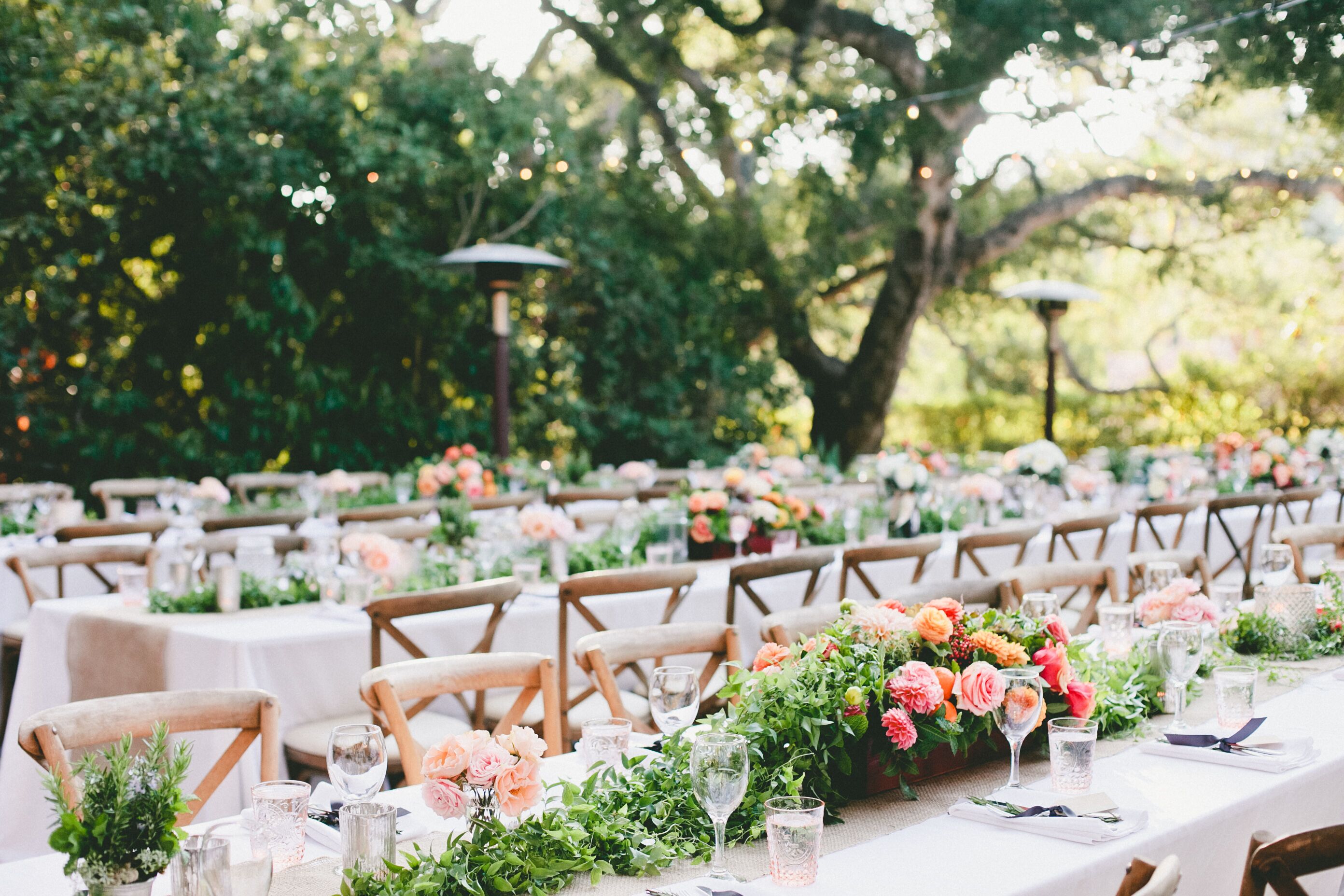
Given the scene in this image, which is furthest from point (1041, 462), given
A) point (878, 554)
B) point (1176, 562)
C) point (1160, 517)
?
point (1176, 562)

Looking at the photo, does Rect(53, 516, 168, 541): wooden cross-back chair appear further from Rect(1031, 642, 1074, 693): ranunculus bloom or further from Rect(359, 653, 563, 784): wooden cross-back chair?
Rect(1031, 642, 1074, 693): ranunculus bloom

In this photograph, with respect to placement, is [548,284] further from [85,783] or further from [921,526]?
[85,783]

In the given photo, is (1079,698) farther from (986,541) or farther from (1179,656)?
(986,541)

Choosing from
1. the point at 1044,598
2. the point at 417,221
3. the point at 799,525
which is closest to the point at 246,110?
the point at 417,221

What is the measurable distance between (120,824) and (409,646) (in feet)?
6.76

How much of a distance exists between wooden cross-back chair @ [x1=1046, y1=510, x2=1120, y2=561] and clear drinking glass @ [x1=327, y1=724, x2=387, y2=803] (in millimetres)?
4092

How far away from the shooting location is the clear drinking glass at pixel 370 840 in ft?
5.16

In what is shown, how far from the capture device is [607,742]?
2.01 m

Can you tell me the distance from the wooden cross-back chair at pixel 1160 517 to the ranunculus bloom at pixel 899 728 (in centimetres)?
378

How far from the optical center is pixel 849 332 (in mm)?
15148

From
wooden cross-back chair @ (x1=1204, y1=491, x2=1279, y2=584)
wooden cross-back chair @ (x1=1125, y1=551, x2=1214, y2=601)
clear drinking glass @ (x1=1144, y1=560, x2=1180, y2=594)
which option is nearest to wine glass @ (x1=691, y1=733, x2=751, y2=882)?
clear drinking glass @ (x1=1144, y1=560, x2=1180, y2=594)

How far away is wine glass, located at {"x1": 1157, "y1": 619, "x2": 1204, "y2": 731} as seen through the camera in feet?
7.50

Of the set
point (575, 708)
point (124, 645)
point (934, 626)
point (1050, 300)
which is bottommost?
point (575, 708)

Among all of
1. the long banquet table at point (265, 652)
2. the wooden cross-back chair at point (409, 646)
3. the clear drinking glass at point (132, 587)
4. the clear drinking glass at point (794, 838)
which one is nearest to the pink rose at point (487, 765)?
the clear drinking glass at point (794, 838)
